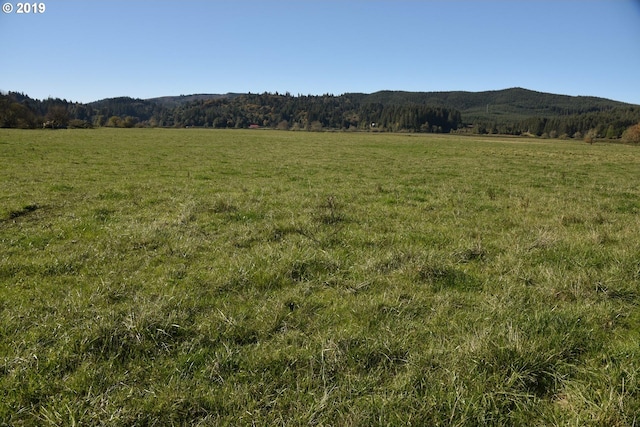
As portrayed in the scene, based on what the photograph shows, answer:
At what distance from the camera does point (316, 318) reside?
16.0ft

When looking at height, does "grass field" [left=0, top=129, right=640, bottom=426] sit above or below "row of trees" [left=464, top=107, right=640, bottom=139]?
below

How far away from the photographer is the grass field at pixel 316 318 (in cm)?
326

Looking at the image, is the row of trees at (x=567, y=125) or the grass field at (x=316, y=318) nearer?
the grass field at (x=316, y=318)

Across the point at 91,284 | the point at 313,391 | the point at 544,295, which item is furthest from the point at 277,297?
the point at 544,295

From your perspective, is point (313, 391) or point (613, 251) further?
point (613, 251)

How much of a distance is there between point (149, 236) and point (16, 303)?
3122mm

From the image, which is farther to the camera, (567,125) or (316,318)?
(567,125)

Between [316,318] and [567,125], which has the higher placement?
[567,125]

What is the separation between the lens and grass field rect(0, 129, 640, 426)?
3.26m

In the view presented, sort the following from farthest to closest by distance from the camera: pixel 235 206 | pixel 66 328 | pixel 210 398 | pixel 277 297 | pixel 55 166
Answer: pixel 55 166
pixel 235 206
pixel 277 297
pixel 66 328
pixel 210 398

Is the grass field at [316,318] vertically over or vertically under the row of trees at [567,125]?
under

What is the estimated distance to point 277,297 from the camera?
5.44 meters

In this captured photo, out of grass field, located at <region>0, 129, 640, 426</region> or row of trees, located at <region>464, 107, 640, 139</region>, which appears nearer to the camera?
grass field, located at <region>0, 129, 640, 426</region>

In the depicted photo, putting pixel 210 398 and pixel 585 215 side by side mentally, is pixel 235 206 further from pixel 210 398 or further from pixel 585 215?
pixel 585 215
